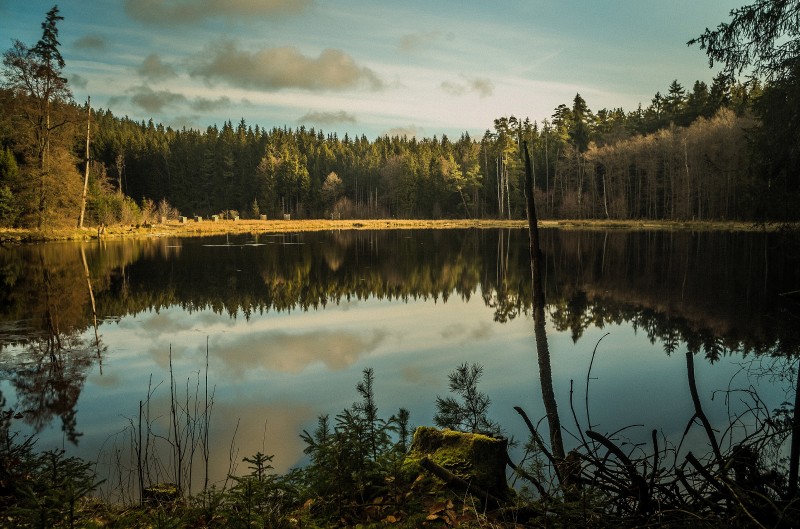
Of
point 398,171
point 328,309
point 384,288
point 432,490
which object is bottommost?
point 328,309

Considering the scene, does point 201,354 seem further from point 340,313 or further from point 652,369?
point 652,369

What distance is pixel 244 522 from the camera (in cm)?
321

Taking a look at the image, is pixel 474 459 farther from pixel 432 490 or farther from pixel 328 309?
pixel 328 309

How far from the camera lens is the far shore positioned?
37797 mm

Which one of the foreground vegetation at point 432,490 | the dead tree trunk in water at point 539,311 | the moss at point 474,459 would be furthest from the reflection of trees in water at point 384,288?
the dead tree trunk in water at point 539,311

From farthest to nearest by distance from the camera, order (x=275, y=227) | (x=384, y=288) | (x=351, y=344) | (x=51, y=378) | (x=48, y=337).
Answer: (x=275, y=227)
(x=384, y=288)
(x=351, y=344)
(x=48, y=337)
(x=51, y=378)

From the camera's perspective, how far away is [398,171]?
304 ft

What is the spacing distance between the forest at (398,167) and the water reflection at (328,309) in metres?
4.35

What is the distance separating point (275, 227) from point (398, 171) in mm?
32980

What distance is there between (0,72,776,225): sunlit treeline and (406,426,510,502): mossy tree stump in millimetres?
41454

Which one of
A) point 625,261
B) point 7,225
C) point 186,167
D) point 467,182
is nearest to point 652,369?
point 625,261

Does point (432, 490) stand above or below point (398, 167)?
below

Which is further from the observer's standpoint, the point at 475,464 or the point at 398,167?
the point at 398,167

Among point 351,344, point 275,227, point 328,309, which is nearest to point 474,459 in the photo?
point 351,344
